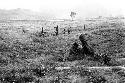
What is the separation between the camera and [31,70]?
28.5m

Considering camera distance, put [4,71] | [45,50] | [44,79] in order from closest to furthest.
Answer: [44,79], [4,71], [45,50]

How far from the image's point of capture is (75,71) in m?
27.1

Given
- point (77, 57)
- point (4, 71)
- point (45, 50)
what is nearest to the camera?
point (4, 71)

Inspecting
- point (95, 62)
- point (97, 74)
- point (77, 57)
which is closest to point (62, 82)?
point (97, 74)

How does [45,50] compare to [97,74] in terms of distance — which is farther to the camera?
[45,50]

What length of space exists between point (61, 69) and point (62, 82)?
521 centimetres

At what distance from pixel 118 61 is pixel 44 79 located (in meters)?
12.0

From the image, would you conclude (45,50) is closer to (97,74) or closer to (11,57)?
(11,57)

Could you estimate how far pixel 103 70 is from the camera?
26.6 metres

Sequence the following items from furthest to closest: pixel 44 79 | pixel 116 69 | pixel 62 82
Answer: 1. pixel 116 69
2. pixel 44 79
3. pixel 62 82

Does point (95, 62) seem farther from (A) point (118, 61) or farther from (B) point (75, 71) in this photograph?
(B) point (75, 71)

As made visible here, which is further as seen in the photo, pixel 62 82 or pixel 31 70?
pixel 31 70

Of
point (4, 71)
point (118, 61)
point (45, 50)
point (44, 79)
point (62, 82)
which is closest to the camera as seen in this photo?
point (62, 82)

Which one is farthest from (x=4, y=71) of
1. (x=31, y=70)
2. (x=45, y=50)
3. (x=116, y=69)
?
(x=45, y=50)
